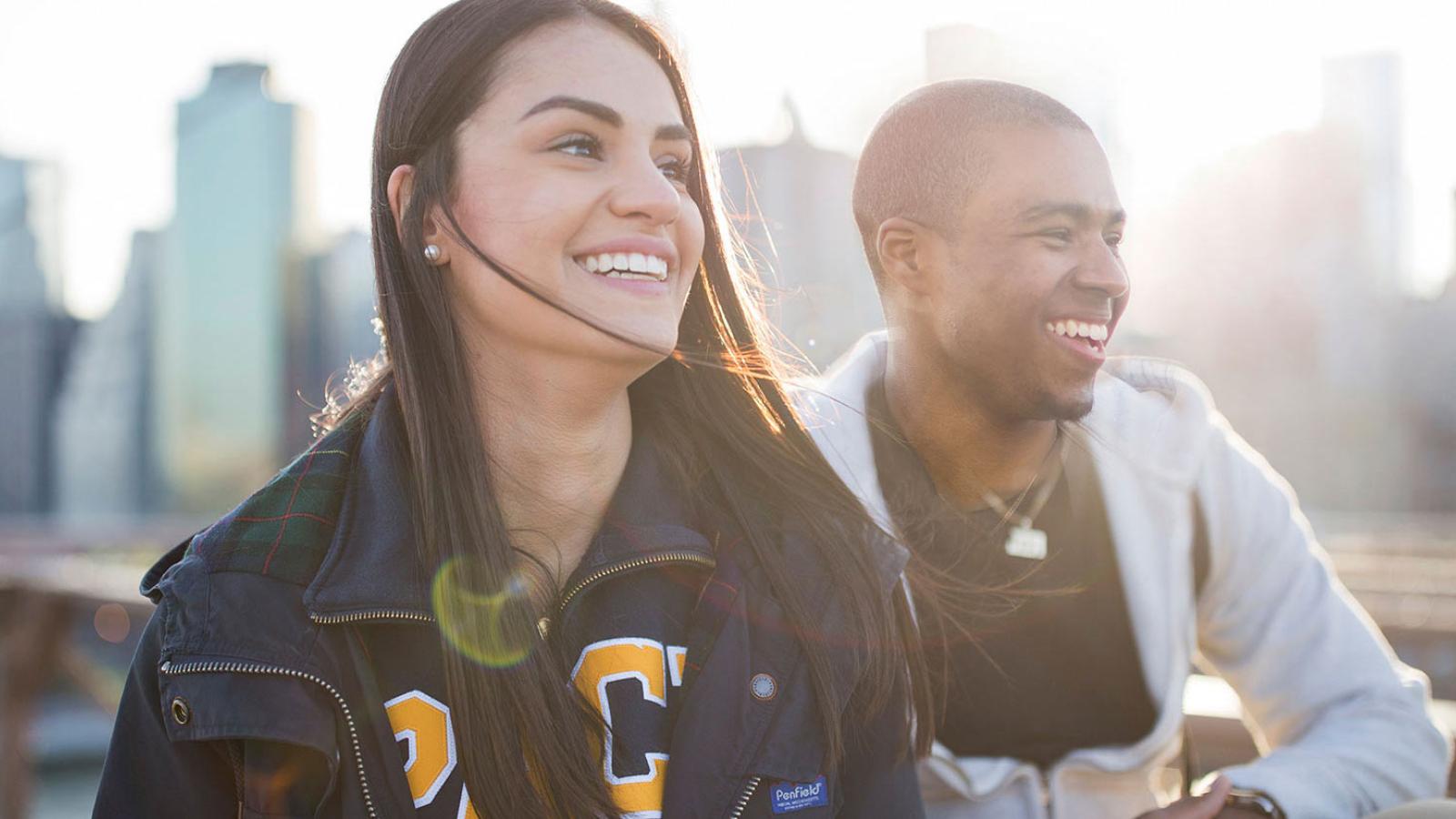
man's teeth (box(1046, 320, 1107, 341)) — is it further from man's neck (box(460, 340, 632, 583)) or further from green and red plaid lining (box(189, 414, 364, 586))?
green and red plaid lining (box(189, 414, 364, 586))

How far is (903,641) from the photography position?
6.14ft

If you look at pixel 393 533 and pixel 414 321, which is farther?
pixel 414 321

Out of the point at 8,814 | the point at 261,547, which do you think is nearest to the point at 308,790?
the point at 261,547

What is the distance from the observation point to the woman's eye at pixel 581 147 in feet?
5.49

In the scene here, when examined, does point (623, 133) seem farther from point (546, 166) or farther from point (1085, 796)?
point (1085, 796)

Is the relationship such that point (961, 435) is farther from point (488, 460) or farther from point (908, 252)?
point (488, 460)

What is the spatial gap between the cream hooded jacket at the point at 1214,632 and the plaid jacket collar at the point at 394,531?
271 millimetres

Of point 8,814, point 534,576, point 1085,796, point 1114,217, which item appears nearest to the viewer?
point 1114,217

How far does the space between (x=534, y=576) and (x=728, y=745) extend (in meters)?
0.37

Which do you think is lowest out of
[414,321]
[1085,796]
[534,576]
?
[1085,796]

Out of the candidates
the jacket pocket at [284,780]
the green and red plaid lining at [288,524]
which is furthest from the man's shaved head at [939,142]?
the jacket pocket at [284,780]

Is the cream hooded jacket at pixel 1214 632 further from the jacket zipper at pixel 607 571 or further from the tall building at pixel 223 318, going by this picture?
the tall building at pixel 223 318

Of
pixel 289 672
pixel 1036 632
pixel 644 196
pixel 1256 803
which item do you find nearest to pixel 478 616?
pixel 289 672

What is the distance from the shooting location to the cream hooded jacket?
1.87 metres
